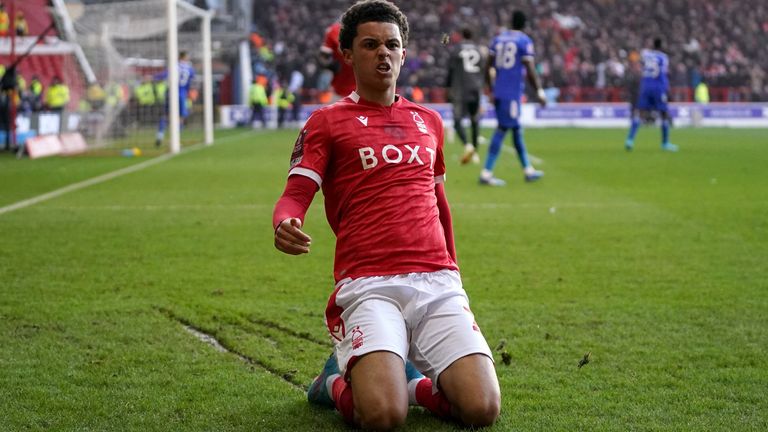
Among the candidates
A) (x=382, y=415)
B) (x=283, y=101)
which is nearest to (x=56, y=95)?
(x=283, y=101)

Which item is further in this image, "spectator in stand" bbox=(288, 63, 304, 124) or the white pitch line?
"spectator in stand" bbox=(288, 63, 304, 124)

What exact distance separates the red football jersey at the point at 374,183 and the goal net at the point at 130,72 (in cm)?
1718

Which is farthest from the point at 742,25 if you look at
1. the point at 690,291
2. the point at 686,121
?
the point at 690,291

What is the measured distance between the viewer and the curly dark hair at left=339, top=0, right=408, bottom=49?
14.0 feet

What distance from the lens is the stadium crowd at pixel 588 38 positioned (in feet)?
137

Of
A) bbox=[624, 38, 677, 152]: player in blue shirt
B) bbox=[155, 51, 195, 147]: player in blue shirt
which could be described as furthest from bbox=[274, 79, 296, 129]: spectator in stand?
bbox=[624, 38, 677, 152]: player in blue shirt

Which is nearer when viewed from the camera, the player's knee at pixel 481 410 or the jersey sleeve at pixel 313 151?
the player's knee at pixel 481 410

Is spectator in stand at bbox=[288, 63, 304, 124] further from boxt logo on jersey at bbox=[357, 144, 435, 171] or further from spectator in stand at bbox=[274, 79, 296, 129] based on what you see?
boxt logo on jersey at bbox=[357, 144, 435, 171]

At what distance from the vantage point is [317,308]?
21.1 ft

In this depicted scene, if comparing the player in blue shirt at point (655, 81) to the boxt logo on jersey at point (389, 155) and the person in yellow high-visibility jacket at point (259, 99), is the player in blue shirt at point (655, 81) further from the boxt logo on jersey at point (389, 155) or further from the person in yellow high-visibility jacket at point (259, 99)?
the boxt logo on jersey at point (389, 155)

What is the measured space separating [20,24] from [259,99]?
10.1 m

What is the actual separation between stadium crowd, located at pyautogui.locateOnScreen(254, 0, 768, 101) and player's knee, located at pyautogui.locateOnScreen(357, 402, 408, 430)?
3664 cm

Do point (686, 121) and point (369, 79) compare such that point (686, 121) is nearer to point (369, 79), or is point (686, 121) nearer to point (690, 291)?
point (690, 291)

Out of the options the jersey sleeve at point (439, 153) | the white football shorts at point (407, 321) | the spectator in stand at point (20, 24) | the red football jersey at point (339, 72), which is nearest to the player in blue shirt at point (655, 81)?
the red football jersey at point (339, 72)
